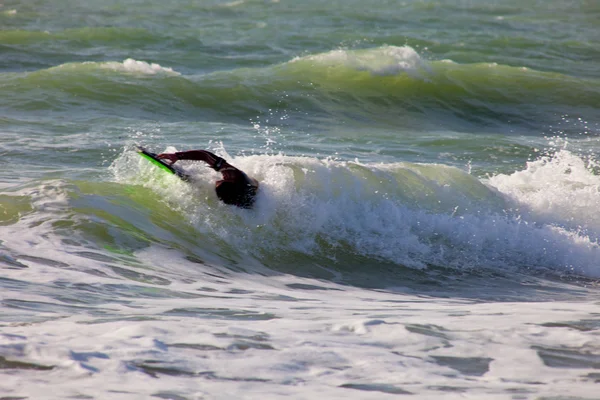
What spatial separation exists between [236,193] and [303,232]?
2.62 feet

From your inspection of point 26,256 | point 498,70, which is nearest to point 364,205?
point 26,256

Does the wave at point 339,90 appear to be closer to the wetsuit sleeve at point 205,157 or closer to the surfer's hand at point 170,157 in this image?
the surfer's hand at point 170,157

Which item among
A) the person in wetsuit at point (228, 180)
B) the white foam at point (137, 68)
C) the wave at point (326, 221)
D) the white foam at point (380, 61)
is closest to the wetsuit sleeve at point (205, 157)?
the person in wetsuit at point (228, 180)

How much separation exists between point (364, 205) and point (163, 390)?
5309 mm

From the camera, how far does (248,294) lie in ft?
20.5

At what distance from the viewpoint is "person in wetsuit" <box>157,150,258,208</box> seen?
26.7 feet

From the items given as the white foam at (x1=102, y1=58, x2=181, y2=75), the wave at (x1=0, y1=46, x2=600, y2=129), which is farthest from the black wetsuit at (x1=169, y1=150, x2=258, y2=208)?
the white foam at (x1=102, y1=58, x2=181, y2=75)

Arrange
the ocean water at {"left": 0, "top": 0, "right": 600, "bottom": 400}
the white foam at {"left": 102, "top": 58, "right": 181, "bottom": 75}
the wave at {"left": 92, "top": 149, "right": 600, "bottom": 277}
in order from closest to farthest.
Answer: the ocean water at {"left": 0, "top": 0, "right": 600, "bottom": 400} → the wave at {"left": 92, "top": 149, "right": 600, "bottom": 277} → the white foam at {"left": 102, "top": 58, "right": 181, "bottom": 75}

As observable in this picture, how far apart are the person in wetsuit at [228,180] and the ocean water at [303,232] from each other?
12 cm

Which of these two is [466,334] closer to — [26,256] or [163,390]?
[163,390]

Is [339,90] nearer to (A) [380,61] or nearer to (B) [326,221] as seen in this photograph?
(A) [380,61]

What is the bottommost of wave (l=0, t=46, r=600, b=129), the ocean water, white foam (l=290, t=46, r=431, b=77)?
the ocean water

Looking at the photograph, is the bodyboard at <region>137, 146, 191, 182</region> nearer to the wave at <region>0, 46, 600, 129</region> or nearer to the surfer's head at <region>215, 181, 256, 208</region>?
the surfer's head at <region>215, 181, 256, 208</region>

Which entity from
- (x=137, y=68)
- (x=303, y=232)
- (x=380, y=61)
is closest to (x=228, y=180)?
(x=303, y=232)
